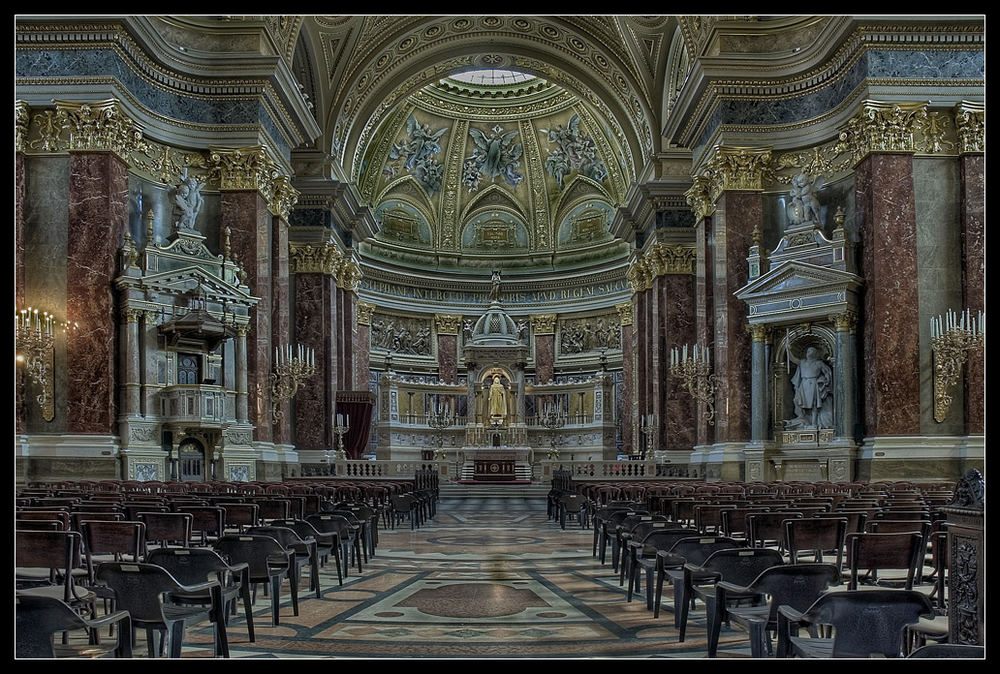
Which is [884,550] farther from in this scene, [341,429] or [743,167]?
[341,429]

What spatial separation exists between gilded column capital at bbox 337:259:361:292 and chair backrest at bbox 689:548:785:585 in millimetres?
30034

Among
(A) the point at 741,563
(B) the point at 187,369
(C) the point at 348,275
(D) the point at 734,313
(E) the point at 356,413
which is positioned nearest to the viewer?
(A) the point at 741,563

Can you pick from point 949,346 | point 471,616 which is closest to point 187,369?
point 949,346

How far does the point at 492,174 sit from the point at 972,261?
31512 millimetres

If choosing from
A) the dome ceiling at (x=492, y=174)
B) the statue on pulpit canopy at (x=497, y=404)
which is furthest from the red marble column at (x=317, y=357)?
the dome ceiling at (x=492, y=174)

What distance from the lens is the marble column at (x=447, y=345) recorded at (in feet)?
156

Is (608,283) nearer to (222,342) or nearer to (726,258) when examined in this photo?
(726,258)

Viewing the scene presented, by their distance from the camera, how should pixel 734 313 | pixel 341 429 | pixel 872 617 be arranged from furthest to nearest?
pixel 341 429 < pixel 734 313 < pixel 872 617

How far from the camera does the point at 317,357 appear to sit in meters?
31.8

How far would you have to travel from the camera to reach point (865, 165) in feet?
66.3

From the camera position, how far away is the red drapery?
107ft

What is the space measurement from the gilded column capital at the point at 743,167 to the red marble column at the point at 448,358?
84.5 feet

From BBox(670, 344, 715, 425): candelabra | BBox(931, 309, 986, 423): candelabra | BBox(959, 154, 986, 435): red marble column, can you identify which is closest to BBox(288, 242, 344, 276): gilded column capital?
BBox(670, 344, 715, 425): candelabra

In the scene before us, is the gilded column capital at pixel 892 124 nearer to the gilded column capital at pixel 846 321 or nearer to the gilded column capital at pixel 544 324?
the gilded column capital at pixel 846 321
